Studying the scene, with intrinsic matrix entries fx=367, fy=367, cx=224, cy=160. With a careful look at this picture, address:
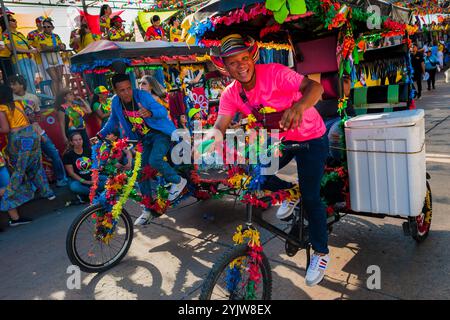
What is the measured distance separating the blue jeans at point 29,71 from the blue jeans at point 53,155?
45.1 inches

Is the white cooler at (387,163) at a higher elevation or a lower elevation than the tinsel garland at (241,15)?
lower

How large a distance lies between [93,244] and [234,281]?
209 cm

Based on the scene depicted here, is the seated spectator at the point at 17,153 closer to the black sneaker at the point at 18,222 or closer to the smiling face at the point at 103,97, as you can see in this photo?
the black sneaker at the point at 18,222

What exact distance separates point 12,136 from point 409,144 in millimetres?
5274

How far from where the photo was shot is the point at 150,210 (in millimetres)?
4301

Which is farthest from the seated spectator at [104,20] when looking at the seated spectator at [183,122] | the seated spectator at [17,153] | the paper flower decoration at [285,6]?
the paper flower decoration at [285,6]

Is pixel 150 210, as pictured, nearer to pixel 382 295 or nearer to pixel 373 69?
pixel 382 295

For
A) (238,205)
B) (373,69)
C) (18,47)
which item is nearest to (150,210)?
(238,205)

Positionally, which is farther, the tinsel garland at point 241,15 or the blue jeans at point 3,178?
the blue jeans at point 3,178

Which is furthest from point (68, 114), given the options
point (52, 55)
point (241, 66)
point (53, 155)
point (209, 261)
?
point (241, 66)

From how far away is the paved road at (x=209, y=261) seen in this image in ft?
10.1

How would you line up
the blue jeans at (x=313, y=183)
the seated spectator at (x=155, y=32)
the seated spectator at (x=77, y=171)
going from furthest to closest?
the seated spectator at (x=155, y=32)
the seated spectator at (x=77, y=171)
the blue jeans at (x=313, y=183)

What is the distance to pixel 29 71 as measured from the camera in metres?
6.90

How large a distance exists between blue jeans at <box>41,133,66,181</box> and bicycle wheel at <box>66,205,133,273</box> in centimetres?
290
